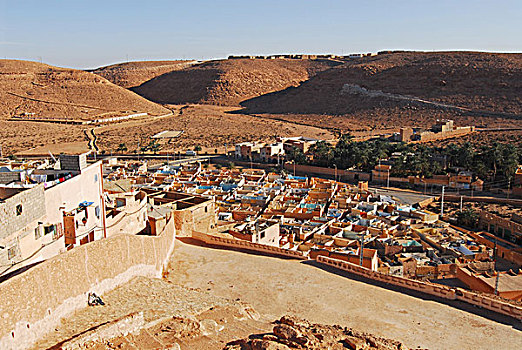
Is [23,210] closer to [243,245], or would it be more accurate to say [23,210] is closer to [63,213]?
[63,213]

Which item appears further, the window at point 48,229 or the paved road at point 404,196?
the paved road at point 404,196

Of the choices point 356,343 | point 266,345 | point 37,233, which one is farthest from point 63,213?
point 356,343

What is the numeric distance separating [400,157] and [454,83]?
45.4 metres

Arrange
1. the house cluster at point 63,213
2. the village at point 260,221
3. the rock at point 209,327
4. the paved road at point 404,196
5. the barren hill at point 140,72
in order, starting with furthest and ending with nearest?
the barren hill at point 140,72, the paved road at point 404,196, the village at point 260,221, the house cluster at point 63,213, the rock at point 209,327

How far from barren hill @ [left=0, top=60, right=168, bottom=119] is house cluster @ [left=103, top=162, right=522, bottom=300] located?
48.2 meters

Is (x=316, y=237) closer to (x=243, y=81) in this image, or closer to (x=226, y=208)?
(x=226, y=208)

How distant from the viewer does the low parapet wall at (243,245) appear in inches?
523

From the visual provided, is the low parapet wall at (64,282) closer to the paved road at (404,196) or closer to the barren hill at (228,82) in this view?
the paved road at (404,196)

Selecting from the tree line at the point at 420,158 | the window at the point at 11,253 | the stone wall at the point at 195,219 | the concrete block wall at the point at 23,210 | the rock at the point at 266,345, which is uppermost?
the concrete block wall at the point at 23,210

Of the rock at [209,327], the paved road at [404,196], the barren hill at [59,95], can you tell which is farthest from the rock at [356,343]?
the barren hill at [59,95]

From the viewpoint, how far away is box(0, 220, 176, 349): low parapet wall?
6379mm

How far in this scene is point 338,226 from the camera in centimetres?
2116

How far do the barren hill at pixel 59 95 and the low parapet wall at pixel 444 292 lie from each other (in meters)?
64.7

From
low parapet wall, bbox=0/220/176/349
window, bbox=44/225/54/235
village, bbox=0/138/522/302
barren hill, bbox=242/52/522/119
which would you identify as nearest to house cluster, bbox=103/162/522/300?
village, bbox=0/138/522/302
